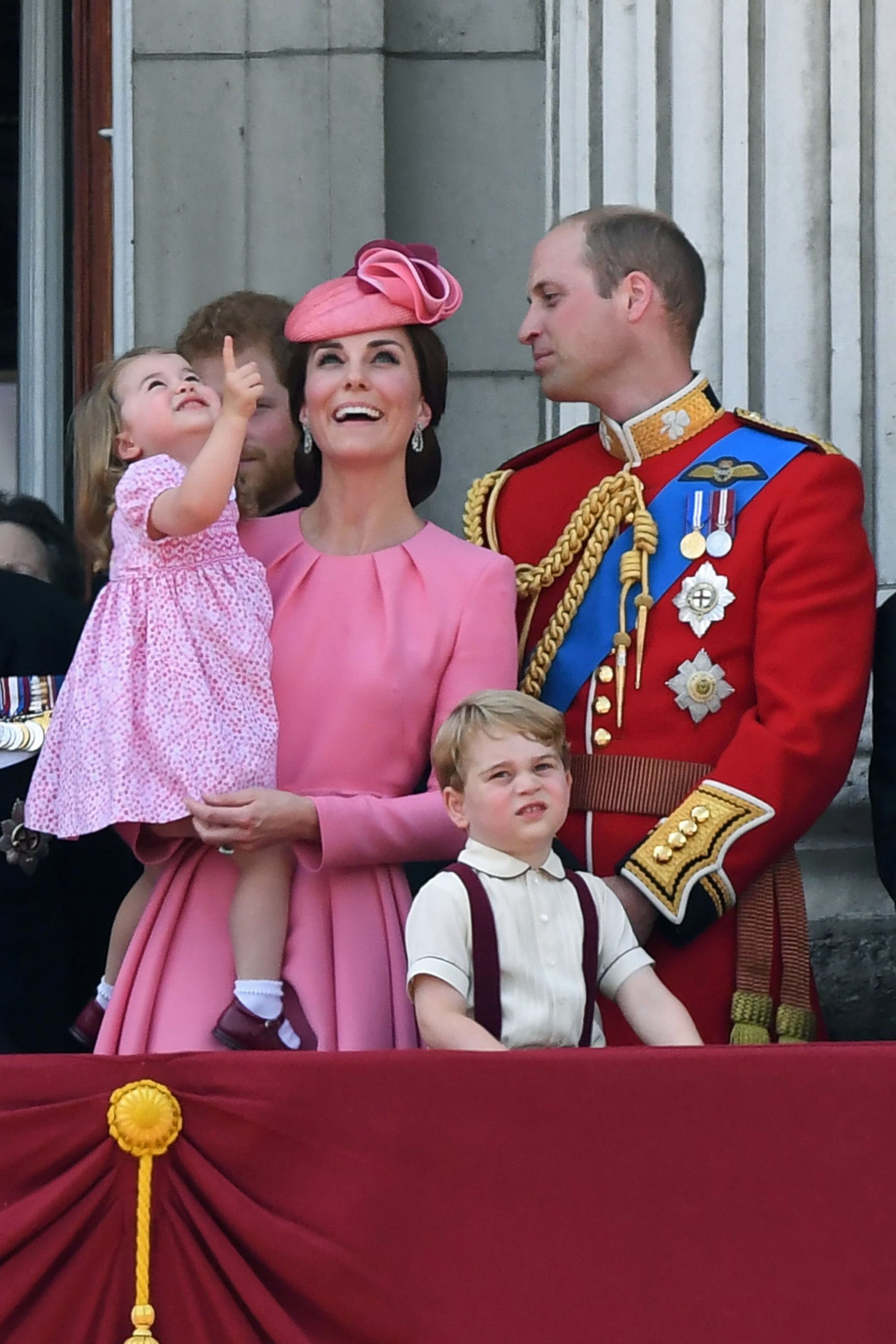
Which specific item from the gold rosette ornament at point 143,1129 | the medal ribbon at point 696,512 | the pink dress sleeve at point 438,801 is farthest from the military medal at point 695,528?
the gold rosette ornament at point 143,1129

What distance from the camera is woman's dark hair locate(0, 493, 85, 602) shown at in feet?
13.0

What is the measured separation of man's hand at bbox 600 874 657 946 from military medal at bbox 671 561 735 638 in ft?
1.26

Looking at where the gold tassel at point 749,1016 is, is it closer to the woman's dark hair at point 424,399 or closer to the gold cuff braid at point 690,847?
the gold cuff braid at point 690,847

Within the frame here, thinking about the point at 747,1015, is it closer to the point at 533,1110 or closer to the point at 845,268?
the point at 533,1110

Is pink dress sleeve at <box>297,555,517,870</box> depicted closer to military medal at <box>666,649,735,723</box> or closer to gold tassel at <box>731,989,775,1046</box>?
military medal at <box>666,649,735,723</box>

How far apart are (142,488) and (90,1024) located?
0.73 metres

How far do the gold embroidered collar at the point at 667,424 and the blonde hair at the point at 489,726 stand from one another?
2.21ft

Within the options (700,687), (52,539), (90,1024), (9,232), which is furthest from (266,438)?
(9,232)

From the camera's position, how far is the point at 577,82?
4816 millimetres

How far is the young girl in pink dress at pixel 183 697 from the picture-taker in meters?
2.98

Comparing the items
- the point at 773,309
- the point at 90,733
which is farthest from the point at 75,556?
the point at 773,309

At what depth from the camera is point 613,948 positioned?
2.89 metres

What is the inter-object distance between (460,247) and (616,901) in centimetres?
239

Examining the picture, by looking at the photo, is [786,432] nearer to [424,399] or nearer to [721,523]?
[721,523]
